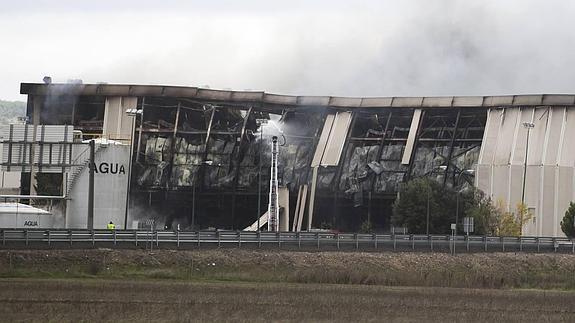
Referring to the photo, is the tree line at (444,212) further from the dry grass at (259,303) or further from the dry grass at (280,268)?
the dry grass at (259,303)

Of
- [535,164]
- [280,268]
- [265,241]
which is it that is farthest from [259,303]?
[535,164]

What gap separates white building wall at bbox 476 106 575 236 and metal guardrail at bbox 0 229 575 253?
1296 inches

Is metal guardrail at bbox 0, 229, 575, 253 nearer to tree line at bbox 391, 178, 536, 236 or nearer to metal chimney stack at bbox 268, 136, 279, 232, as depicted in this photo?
tree line at bbox 391, 178, 536, 236

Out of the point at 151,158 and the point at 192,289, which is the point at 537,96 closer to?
the point at 151,158

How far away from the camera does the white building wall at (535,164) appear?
13162cm

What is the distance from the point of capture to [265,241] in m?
81.7

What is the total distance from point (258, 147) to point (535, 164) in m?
31.4

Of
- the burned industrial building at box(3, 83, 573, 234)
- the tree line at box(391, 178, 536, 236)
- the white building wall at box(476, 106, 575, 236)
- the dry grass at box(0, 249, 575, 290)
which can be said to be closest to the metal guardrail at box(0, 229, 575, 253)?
the dry grass at box(0, 249, 575, 290)

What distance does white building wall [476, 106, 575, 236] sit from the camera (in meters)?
132

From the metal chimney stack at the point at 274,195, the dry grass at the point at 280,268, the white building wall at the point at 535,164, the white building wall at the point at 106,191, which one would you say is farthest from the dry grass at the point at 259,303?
the white building wall at the point at 535,164

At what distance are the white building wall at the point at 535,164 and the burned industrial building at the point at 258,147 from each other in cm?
361

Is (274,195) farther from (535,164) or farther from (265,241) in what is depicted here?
(265,241)

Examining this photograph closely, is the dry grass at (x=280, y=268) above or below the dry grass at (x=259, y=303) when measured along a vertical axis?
above

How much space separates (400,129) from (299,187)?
1334 centimetres
